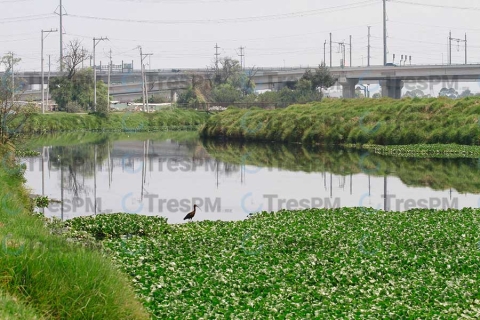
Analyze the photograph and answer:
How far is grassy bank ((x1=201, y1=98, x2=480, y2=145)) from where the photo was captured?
5316cm

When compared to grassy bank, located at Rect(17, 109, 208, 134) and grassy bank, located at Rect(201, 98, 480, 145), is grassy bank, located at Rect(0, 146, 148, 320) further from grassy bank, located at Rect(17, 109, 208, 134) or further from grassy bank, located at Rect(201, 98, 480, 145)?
grassy bank, located at Rect(17, 109, 208, 134)

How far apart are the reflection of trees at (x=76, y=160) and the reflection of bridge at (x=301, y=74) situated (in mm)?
44980

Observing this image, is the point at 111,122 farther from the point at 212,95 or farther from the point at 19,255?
the point at 19,255

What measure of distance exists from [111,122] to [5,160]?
55263 millimetres

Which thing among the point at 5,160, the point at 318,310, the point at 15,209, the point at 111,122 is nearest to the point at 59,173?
the point at 5,160

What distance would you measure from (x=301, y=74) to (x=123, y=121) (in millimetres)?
32005

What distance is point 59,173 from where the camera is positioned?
39125 mm

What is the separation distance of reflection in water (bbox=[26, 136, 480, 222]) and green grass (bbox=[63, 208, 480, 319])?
557 cm

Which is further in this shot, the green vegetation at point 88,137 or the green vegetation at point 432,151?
the green vegetation at point 88,137

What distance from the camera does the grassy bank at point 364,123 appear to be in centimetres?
5316

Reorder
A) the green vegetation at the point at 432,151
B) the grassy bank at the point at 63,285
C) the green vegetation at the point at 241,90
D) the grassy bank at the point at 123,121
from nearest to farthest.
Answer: the grassy bank at the point at 63,285, the green vegetation at the point at 432,151, the grassy bank at the point at 123,121, the green vegetation at the point at 241,90

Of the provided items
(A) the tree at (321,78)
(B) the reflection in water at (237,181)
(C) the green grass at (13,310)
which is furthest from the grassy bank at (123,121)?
(C) the green grass at (13,310)

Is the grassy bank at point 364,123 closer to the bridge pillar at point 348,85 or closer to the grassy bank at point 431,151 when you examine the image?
the grassy bank at point 431,151

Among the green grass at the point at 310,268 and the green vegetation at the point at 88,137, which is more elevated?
the green vegetation at the point at 88,137
